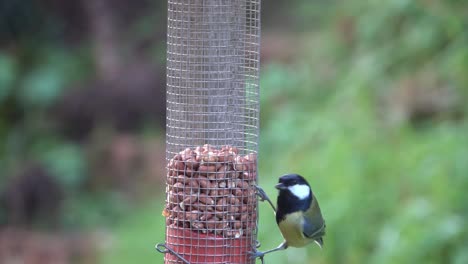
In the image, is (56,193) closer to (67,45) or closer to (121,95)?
(121,95)

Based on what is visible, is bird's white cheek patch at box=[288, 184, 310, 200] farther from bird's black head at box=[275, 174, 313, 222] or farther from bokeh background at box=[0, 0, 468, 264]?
bokeh background at box=[0, 0, 468, 264]

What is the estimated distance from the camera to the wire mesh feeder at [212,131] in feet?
15.1

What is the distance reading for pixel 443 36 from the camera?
8797 millimetres

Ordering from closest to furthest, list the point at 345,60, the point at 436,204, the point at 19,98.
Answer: the point at 436,204 < the point at 345,60 < the point at 19,98

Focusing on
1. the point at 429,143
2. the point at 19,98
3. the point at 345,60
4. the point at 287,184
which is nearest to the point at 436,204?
the point at 429,143

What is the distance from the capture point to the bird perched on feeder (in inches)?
186

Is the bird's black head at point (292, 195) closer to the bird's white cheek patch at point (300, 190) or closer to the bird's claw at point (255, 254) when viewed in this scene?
the bird's white cheek patch at point (300, 190)

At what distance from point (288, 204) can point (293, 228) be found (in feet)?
0.49

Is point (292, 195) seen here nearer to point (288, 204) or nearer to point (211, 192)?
point (288, 204)

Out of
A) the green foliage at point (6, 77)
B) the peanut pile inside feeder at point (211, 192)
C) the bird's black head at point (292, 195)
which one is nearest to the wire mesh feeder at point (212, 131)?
the peanut pile inside feeder at point (211, 192)

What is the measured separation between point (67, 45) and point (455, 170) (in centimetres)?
659

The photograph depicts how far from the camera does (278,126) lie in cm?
1019

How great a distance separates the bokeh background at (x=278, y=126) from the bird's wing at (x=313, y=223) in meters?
2.22

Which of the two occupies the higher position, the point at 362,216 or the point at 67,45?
the point at 67,45
